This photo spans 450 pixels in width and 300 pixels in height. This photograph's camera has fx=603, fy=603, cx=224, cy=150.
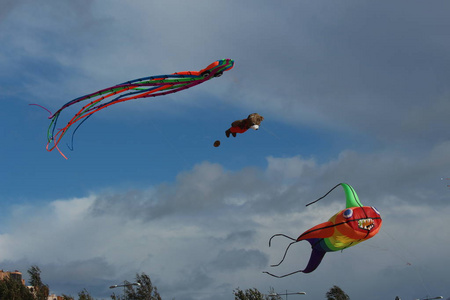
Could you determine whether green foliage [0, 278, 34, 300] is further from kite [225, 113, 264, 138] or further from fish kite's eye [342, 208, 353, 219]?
fish kite's eye [342, 208, 353, 219]

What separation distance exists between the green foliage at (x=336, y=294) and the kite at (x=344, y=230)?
5723cm

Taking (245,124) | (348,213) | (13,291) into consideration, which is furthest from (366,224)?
(13,291)

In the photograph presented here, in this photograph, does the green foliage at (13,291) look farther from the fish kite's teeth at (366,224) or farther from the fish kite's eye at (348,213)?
the fish kite's teeth at (366,224)

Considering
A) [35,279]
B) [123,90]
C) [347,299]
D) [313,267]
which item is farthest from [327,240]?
[347,299]

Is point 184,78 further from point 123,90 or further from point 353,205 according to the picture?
point 353,205

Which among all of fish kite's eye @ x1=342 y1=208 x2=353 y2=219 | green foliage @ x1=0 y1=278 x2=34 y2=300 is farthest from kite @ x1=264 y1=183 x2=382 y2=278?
green foliage @ x1=0 y1=278 x2=34 y2=300

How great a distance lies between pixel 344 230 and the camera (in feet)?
104

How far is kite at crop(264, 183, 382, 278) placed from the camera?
31.7 metres

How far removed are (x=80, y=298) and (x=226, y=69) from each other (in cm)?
3740

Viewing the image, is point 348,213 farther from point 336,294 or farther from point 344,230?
point 336,294

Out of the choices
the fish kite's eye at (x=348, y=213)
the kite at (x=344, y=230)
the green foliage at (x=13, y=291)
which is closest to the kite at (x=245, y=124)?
the kite at (x=344, y=230)

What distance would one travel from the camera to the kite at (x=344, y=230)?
3170 centimetres

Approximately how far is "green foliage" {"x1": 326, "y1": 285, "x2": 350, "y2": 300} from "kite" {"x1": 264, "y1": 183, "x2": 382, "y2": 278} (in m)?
57.2

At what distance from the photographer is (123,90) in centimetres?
3278
